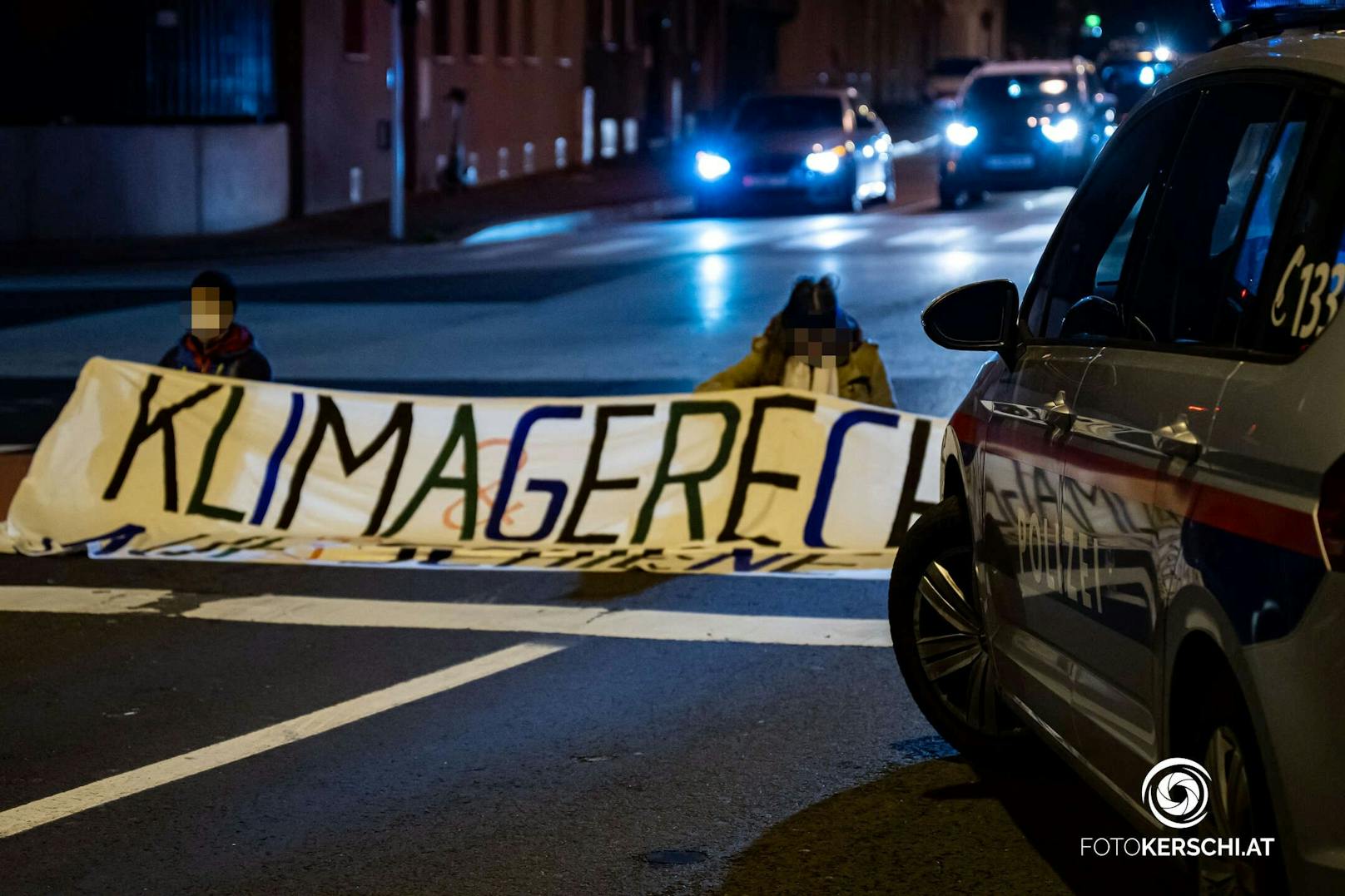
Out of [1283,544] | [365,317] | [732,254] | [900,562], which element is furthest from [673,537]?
[732,254]

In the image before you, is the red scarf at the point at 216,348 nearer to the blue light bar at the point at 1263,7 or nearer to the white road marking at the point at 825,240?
the blue light bar at the point at 1263,7

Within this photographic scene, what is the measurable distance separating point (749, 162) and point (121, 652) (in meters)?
27.7

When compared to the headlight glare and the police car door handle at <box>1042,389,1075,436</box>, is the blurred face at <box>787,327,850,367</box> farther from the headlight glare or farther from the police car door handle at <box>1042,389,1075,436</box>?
the headlight glare

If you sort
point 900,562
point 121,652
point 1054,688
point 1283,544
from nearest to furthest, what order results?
point 1283,544 < point 1054,688 < point 900,562 < point 121,652

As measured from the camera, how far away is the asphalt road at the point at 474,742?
5.23m

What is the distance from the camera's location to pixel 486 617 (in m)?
8.27

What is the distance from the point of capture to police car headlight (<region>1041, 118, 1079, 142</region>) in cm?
3569

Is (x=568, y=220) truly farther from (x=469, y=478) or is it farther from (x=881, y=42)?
(x=881, y=42)

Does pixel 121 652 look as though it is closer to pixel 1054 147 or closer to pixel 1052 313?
pixel 1052 313

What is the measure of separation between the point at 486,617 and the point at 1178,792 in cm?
444

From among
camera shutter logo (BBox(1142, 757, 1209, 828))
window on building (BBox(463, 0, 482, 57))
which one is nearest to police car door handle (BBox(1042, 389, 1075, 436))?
camera shutter logo (BBox(1142, 757, 1209, 828))

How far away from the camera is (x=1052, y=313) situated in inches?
212

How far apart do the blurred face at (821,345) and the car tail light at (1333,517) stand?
685 cm

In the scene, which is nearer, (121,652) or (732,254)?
(121,652)
